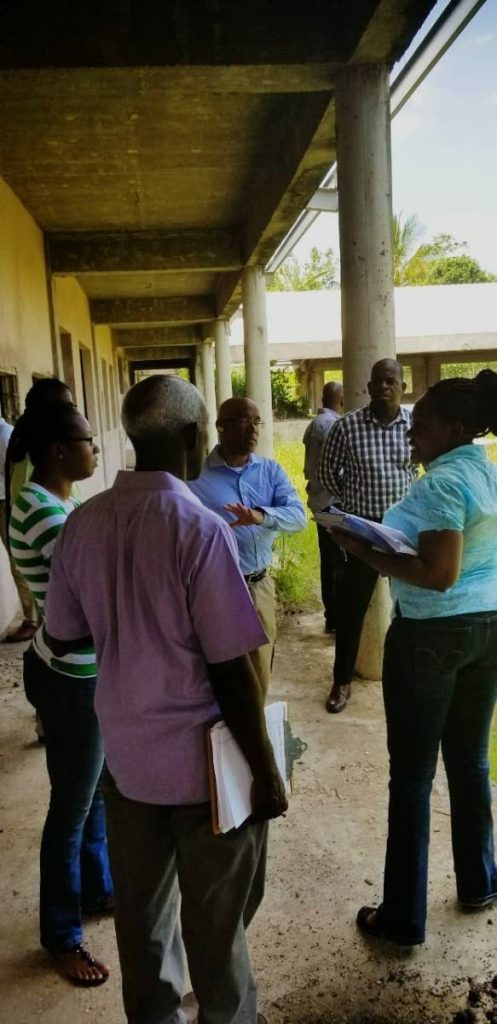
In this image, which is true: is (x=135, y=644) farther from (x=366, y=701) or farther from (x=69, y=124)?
(x=69, y=124)

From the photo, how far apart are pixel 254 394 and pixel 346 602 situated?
6.22 metres

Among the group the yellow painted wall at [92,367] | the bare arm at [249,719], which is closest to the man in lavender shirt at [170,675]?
the bare arm at [249,719]

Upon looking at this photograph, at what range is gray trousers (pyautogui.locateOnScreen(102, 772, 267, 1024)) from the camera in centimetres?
164

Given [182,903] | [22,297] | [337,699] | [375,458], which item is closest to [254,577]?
[375,458]

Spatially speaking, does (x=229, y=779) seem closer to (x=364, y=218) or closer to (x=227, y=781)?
(x=227, y=781)

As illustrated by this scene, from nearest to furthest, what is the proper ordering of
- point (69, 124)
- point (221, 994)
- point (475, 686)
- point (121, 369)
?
point (221, 994) → point (475, 686) → point (69, 124) → point (121, 369)

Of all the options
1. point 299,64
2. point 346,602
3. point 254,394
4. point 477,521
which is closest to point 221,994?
point 477,521

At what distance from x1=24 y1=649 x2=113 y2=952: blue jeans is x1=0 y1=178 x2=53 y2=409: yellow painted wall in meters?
4.49

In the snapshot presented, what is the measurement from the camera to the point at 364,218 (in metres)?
4.35

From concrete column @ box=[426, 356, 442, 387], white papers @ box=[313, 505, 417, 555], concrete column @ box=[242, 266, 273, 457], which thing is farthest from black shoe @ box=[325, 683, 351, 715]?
concrete column @ box=[426, 356, 442, 387]

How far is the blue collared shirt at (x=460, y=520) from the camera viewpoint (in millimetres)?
2104

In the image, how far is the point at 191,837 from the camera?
164cm

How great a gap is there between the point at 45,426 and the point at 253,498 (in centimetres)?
138

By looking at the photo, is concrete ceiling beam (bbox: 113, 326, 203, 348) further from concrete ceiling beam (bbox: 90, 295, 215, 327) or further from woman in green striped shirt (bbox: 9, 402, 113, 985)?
woman in green striped shirt (bbox: 9, 402, 113, 985)
